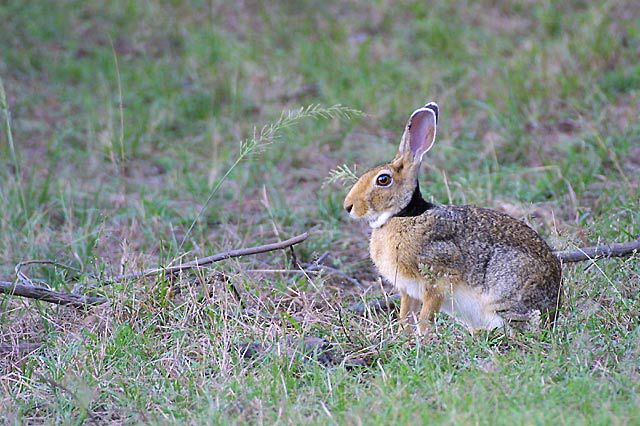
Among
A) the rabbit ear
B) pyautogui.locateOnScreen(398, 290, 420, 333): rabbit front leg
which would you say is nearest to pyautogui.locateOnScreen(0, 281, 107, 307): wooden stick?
pyautogui.locateOnScreen(398, 290, 420, 333): rabbit front leg

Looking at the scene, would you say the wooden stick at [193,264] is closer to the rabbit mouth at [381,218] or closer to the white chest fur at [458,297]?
the rabbit mouth at [381,218]

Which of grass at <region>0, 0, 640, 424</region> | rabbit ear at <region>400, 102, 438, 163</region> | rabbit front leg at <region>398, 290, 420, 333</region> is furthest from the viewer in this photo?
rabbit ear at <region>400, 102, 438, 163</region>

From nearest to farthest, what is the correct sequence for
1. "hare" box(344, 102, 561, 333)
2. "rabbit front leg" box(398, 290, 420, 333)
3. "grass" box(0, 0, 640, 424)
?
"grass" box(0, 0, 640, 424)
"hare" box(344, 102, 561, 333)
"rabbit front leg" box(398, 290, 420, 333)

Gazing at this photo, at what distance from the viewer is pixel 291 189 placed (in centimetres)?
793

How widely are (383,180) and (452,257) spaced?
0.54m

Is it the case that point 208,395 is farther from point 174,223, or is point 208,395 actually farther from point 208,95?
point 208,95

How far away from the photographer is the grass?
4.39 metres

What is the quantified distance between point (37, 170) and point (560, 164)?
4.02m

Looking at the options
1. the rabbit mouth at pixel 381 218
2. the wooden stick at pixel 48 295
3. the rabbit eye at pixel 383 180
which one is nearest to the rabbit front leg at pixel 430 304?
the rabbit mouth at pixel 381 218

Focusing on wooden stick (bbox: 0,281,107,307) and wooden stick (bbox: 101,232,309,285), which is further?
wooden stick (bbox: 101,232,309,285)

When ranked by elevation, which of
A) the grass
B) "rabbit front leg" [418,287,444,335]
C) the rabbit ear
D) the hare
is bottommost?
the grass

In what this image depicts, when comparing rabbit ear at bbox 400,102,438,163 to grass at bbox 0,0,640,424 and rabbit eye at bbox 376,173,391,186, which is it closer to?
rabbit eye at bbox 376,173,391,186

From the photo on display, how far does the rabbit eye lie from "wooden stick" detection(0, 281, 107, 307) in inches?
61.0

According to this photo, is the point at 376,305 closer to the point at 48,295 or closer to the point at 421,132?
the point at 421,132
